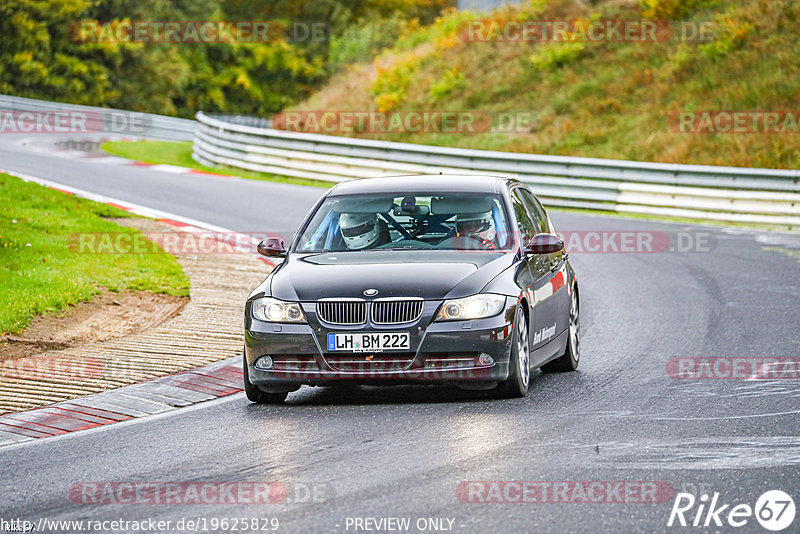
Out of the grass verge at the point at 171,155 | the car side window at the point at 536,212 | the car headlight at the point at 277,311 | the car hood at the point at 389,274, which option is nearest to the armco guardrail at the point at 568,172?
the grass verge at the point at 171,155

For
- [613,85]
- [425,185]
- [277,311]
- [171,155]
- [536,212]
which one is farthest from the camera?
[613,85]

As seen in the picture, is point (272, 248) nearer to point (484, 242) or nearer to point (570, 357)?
point (484, 242)

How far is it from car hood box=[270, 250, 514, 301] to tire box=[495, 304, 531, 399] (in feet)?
1.30

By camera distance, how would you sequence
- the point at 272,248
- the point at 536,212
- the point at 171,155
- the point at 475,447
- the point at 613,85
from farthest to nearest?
the point at 613,85, the point at 171,155, the point at 536,212, the point at 272,248, the point at 475,447

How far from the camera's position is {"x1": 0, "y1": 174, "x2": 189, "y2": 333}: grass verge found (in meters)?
12.6

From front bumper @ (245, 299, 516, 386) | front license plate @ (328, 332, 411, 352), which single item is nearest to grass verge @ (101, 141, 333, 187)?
front bumper @ (245, 299, 516, 386)

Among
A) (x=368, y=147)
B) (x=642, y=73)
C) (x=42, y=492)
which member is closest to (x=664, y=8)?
(x=642, y=73)

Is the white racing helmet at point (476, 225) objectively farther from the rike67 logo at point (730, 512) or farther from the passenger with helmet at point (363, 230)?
the rike67 logo at point (730, 512)

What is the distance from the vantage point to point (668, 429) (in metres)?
8.09

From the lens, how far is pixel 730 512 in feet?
20.1

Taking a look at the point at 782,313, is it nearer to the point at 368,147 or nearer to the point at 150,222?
the point at 150,222

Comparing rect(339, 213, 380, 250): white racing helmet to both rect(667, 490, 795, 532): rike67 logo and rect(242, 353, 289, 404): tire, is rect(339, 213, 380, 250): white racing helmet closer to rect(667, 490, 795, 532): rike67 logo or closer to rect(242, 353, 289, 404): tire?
rect(242, 353, 289, 404): tire

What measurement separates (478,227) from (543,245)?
562 mm

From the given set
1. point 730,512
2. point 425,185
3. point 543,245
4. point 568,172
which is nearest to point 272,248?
point 425,185
